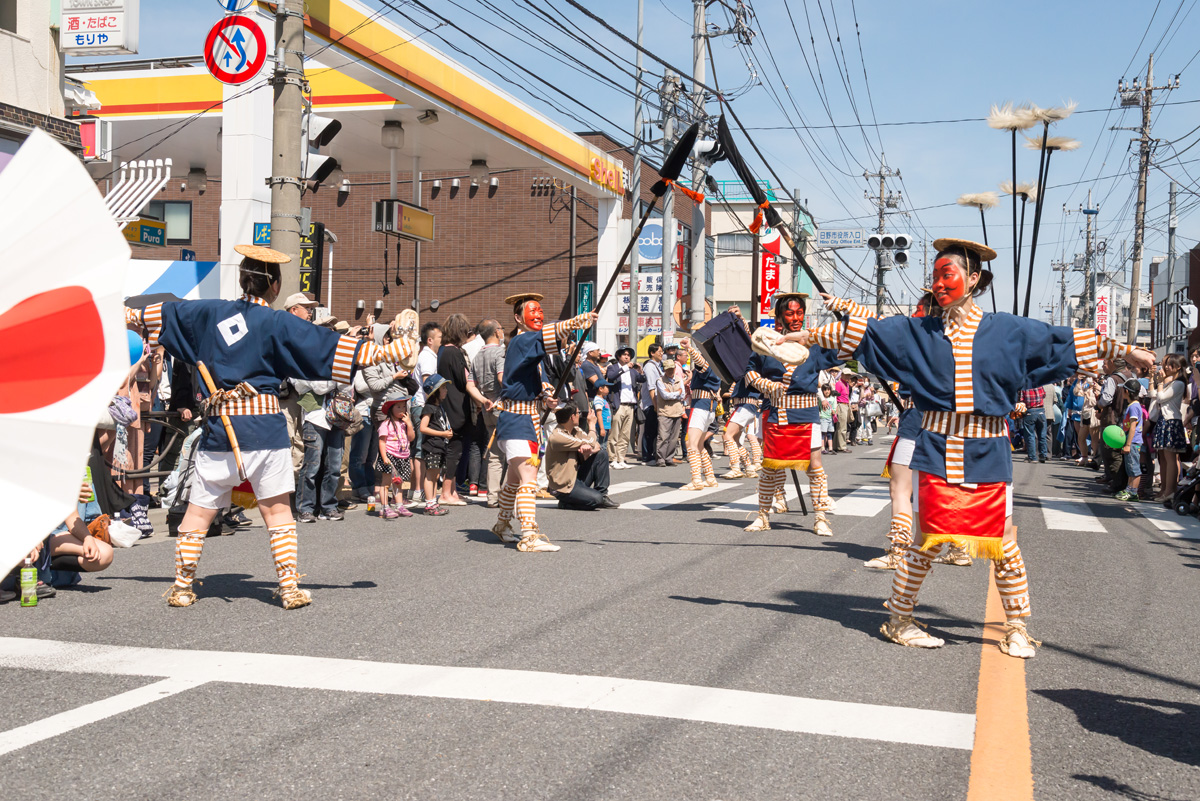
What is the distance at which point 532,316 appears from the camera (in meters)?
8.40

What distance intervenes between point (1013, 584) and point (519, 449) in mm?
4136

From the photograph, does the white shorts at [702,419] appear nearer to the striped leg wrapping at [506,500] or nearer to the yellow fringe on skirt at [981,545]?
the striped leg wrapping at [506,500]

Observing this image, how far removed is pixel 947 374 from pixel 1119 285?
73.1 m

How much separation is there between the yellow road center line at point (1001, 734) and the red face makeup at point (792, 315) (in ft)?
13.5

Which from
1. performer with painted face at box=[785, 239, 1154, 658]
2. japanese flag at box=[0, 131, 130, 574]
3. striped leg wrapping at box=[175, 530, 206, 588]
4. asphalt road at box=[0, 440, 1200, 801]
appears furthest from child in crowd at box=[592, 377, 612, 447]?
japanese flag at box=[0, 131, 130, 574]

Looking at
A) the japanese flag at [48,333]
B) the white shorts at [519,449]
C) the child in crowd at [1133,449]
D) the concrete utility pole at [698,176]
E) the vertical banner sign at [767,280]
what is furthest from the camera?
the vertical banner sign at [767,280]

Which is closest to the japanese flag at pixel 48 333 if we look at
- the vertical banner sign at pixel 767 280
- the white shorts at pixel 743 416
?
the white shorts at pixel 743 416

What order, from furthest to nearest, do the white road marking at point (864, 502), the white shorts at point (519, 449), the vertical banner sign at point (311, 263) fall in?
1. the vertical banner sign at point (311, 263)
2. the white road marking at point (864, 502)
3. the white shorts at point (519, 449)

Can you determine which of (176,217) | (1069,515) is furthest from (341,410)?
(176,217)

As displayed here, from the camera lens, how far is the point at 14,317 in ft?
6.97

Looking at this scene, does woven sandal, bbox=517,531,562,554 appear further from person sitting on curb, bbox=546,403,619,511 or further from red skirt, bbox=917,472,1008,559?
red skirt, bbox=917,472,1008,559

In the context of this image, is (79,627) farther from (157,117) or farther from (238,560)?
(157,117)

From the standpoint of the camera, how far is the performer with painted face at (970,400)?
5195 millimetres

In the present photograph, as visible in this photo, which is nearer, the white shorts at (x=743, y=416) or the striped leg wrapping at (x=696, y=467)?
the white shorts at (x=743, y=416)
